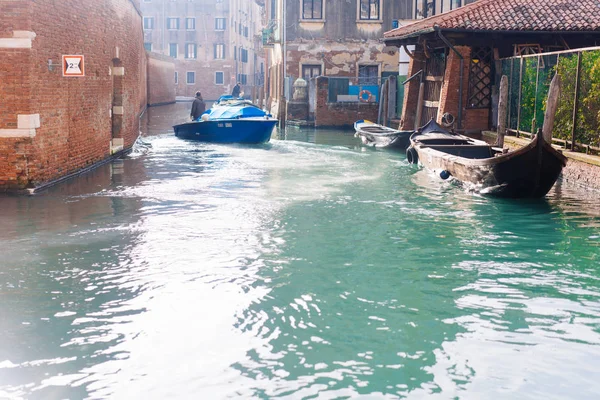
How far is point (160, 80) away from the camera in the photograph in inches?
1933

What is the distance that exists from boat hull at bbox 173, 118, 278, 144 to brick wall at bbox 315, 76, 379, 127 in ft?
24.7

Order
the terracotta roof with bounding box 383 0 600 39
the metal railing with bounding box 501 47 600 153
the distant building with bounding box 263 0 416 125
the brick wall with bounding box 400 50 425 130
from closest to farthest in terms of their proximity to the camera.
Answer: the metal railing with bounding box 501 47 600 153, the terracotta roof with bounding box 383 0 600 39, the brick wall with bounding box 400 50 425 130, the distant building with bounding box 263 0 416 125

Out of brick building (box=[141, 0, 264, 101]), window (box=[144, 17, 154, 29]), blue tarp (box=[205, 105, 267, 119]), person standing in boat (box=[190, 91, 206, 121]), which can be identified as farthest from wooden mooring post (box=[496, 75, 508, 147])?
window (box=[144, 17, 154, 29])

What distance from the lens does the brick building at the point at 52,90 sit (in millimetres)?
10781

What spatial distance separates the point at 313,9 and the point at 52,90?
67.3 feet

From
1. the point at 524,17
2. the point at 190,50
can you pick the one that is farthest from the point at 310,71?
the point at 190,50

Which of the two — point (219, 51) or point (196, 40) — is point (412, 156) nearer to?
point (219, 51)

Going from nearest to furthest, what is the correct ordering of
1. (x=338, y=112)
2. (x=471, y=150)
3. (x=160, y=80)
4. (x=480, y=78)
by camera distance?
(x=471, y=150) → (x=480, y=78) → (x=338, y=112) → (x=160, y=80)

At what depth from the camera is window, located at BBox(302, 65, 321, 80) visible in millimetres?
31516

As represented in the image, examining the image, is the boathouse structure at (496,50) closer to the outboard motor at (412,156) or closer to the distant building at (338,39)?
the outboard motor at (412,156)

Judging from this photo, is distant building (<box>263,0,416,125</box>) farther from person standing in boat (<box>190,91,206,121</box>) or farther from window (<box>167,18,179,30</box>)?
window (<box>167,18,179,30</box>)

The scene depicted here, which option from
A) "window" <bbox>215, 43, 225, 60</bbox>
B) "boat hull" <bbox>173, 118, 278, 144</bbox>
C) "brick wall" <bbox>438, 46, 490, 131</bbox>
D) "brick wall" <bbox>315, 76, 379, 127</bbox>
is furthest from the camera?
"window" <bbox>215, 43, 225, 60</bbox>

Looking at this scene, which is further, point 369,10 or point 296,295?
point 369,10

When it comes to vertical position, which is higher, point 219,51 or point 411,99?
point 219,51
